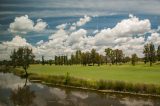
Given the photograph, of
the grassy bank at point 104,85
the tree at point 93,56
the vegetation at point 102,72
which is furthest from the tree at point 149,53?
the tree at point 93,56

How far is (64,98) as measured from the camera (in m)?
19.1

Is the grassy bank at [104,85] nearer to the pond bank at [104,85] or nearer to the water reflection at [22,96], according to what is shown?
the pond bank at [104,85]

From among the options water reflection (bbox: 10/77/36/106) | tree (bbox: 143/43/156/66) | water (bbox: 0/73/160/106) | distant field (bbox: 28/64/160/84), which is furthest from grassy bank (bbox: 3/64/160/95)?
water reflection (bbox: 10/77/36/106)

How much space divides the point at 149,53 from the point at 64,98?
820 cm

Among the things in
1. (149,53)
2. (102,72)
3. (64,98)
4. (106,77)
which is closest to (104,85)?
(106,77)

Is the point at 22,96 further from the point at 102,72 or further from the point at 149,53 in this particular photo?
the point at 149,53

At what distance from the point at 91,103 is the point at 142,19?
6.82 m

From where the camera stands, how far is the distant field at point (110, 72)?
76.3 feet

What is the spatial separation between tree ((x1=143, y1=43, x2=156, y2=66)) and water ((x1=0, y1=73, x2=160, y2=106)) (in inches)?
171

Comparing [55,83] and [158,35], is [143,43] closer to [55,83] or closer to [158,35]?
[158,35]

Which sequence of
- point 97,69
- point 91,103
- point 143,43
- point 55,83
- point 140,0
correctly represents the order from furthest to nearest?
point 97,69, point 55,83, point 143,43, point 140,0, point 91,103

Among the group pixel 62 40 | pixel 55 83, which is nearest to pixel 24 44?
pixel 62 40

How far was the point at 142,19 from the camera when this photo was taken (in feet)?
68.9

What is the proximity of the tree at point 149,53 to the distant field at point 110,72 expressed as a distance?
649mm
